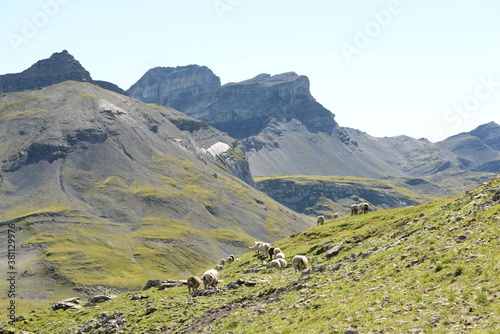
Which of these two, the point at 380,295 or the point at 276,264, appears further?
the point at 276,264

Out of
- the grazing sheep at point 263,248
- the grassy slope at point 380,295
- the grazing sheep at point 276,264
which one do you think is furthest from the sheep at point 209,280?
the grazing sheep at point 263,248

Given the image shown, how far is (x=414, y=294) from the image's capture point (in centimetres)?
2241

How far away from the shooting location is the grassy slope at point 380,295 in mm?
19781

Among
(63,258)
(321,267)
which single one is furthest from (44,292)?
(321,267)

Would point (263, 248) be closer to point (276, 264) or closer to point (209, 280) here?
point (276, 264)

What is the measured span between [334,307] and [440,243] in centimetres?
933

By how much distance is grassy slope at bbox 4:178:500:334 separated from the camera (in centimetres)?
1978

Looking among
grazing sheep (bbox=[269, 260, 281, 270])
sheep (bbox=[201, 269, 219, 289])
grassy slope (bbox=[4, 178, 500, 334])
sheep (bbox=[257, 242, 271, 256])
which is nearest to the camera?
grassy slope (bbox=[4, 178, 500, 334])

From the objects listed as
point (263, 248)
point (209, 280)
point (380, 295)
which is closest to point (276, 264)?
point (209, 280)

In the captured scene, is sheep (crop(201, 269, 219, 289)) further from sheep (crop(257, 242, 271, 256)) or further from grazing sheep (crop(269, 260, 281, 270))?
sheep (crop(257, 242, 271, 256))

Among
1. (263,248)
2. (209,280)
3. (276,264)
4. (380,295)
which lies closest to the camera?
(380,295)

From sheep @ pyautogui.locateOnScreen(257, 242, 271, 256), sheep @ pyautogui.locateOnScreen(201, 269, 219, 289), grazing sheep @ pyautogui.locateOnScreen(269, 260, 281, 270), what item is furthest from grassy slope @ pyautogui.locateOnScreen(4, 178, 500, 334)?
sheep @ pyautogui.locateOnScreen(257, 242, 271, 256)

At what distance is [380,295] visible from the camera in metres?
24.1

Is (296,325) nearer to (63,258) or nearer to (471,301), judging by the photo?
(471,301)
